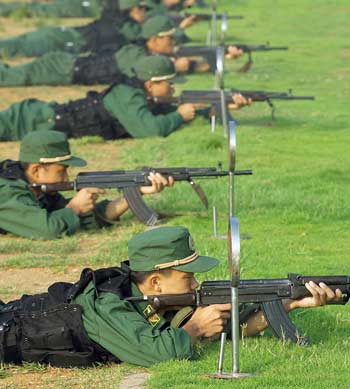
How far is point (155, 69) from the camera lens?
16.9 meters

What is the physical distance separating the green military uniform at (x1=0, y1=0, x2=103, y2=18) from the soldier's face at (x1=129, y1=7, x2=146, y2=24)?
22.8ft

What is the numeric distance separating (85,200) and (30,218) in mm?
470

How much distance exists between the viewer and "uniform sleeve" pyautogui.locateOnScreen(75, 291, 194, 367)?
792 cm

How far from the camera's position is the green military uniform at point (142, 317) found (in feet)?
26.0

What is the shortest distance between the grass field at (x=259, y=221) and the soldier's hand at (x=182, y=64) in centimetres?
37

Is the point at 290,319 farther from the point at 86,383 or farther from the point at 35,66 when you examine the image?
the point at 35,66

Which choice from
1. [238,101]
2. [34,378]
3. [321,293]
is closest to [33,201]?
[34,378]

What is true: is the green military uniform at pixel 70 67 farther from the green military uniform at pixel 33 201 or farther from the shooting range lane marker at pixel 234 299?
the shooting range lane marker at pixel 234 299

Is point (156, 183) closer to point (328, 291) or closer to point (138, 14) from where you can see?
point (328, 291)

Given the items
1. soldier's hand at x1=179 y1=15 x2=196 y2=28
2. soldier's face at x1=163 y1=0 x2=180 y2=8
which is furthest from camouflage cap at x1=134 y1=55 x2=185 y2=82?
soldier's face at x1=163 y1=0 x2=180 y2=8

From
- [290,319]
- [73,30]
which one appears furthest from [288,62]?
[290,319]

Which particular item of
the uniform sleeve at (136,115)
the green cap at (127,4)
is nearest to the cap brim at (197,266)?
the uniform sleeve at (136,115)

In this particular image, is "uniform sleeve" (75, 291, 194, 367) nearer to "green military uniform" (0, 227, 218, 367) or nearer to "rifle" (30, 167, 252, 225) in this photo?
"green military uniform" (0, 227, 218, 367)

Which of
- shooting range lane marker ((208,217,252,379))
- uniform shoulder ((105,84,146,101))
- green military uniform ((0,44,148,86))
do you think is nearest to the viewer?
shooting range lane marker ((208,217,252,379))
